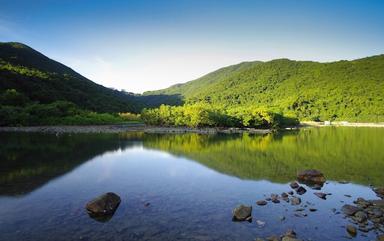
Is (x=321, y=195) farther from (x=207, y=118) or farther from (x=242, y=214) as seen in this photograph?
(x=207, y=118)

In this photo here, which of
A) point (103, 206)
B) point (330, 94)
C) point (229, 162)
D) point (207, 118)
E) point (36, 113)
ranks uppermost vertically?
point (330, 94)

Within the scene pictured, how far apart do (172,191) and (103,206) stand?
632 centimetres

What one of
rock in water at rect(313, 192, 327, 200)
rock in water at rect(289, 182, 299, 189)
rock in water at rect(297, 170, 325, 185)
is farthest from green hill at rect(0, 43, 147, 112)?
rock in water at rect(313, 192, 327, 200)

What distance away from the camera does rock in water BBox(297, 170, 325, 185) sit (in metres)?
26.7

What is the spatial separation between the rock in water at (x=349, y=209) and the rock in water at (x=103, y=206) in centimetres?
1347

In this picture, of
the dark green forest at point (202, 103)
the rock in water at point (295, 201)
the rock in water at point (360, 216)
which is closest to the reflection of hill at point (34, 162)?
the rock in water at point (295, 201)

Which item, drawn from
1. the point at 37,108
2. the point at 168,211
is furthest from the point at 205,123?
the point at 168,211

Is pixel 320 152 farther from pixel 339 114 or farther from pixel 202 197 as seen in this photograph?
pixel 339 114

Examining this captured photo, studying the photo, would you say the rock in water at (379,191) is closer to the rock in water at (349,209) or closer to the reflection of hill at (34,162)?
the rock in water at (349,209)

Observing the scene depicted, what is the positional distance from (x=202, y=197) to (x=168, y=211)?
4013 millimetres

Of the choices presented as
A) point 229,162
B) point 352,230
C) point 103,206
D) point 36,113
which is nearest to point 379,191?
point 352,230

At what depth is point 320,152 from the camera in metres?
45.3

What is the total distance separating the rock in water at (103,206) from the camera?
1779cm

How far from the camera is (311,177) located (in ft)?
89.5
